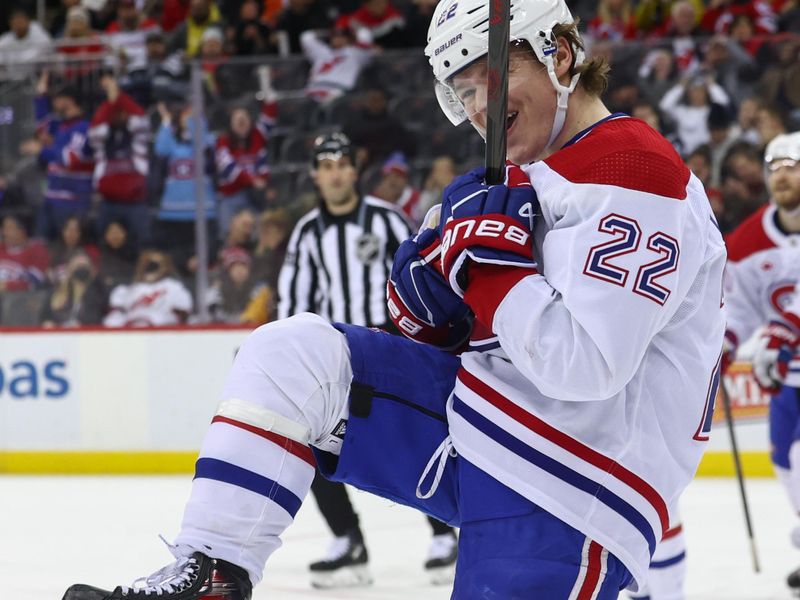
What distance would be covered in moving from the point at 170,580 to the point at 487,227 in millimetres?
556

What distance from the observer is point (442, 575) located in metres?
3.75

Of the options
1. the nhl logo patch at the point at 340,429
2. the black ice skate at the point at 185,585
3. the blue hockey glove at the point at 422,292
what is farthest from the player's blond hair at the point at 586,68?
the black ice skate at the point at 185,585

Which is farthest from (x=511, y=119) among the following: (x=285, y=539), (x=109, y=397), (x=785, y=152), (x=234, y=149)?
(x=109, y=397)

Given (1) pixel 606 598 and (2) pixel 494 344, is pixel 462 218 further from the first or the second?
(1) pixel 606 598

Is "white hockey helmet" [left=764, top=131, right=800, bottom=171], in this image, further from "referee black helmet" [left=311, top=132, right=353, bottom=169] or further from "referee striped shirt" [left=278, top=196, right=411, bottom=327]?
"referee black helmet" [left=311, top=132, right=353, bottom=169]

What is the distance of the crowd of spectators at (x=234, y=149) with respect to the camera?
5.72 meters

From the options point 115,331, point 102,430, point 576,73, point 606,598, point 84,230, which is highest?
point 576,73

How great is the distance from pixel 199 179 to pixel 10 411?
1428 mm

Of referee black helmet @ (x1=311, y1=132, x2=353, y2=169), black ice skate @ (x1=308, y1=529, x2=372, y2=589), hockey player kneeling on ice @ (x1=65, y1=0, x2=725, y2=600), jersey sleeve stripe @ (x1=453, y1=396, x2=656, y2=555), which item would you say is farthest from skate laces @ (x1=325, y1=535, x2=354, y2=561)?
jersey sleeve stripe @ (x1=453, y1=396, x2=656, y2=555)

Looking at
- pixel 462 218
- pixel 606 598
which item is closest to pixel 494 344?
pixel 462 218

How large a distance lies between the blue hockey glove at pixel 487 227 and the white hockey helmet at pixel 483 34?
0.57 ft

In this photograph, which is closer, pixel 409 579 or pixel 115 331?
pixel 409 579

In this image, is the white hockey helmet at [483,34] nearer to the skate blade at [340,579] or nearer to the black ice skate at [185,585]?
the black ice skate at [185,585]

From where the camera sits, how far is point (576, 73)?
171 cm
